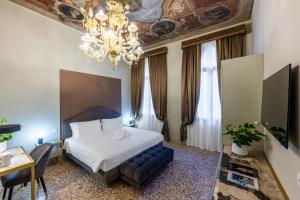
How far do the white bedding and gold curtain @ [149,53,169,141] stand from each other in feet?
4.22

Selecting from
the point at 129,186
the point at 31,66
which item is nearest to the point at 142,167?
the point at 129,186

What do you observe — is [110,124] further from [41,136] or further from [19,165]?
[19,165]

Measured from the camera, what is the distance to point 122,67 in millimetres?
5047

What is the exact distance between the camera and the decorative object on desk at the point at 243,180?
1.19 meters

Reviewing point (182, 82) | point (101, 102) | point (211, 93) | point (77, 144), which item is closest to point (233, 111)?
point (211, 93)

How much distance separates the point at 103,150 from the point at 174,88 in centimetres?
284

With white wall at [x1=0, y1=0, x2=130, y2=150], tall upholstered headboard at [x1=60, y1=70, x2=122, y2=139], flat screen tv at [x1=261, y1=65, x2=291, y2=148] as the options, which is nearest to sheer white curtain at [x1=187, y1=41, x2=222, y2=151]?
flat screen tv at [x1=261, y1=65, x2=291, y2=148]

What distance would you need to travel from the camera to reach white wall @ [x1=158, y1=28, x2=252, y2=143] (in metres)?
4.24

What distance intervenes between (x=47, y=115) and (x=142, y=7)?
323 centimetres

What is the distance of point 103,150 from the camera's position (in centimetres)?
236

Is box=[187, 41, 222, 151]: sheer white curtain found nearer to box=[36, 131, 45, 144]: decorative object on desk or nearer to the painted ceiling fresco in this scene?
the painted ceiling fresco

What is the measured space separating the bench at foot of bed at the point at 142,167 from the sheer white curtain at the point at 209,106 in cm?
163

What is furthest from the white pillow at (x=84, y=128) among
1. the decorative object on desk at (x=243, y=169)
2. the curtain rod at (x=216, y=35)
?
the curtain rod at (x=216, y=35)

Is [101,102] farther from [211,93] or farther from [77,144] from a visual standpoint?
[211,93]
